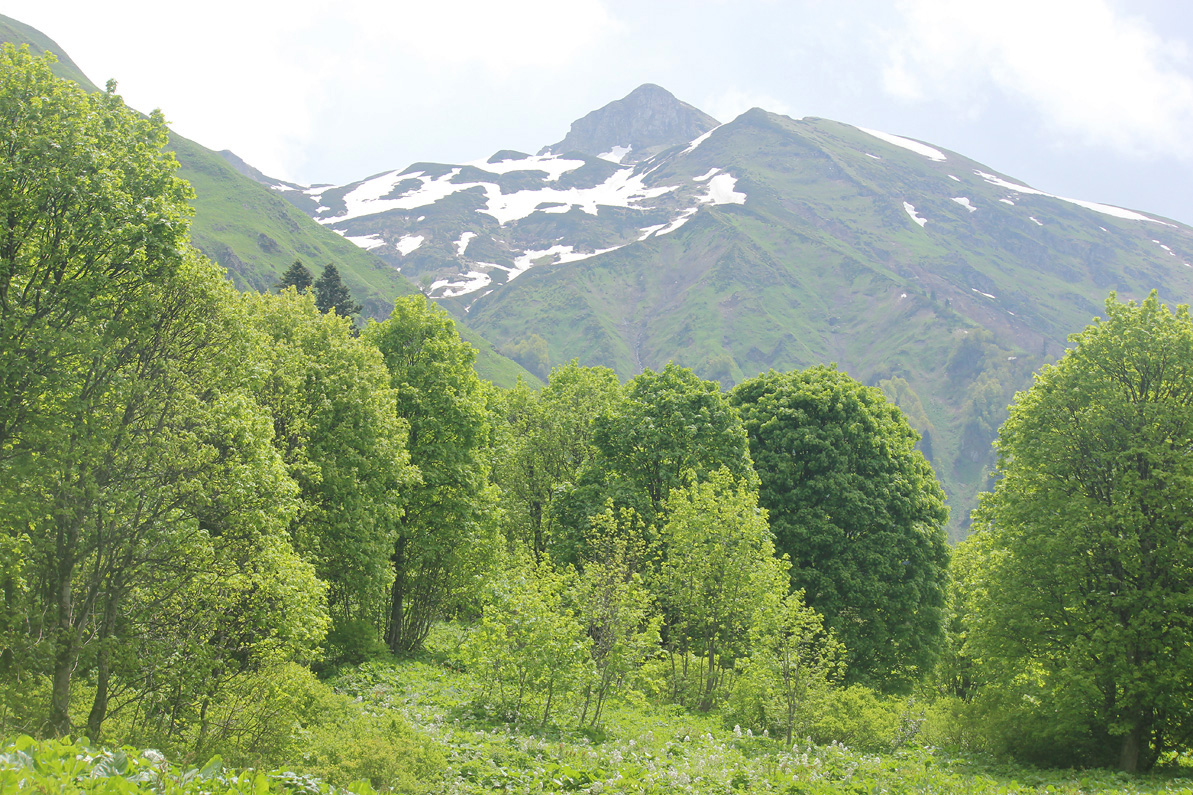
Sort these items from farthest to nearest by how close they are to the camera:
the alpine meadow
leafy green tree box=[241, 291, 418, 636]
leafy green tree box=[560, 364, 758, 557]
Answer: leafy green tree box=[560, 364, 758, 557]
leafy green tree box=[241, 291, 418, 636]
the alpine meadow

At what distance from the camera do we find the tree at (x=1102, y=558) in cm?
2067

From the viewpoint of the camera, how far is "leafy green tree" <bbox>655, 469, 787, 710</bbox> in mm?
27109

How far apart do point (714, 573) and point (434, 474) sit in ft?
42.1

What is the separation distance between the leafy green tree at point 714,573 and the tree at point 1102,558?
7.66m

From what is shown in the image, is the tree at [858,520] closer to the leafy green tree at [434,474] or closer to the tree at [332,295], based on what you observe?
the leafy green tree at [434,474]

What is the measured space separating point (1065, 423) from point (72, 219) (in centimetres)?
2778

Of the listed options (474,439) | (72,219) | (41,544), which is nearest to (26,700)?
(41,544)

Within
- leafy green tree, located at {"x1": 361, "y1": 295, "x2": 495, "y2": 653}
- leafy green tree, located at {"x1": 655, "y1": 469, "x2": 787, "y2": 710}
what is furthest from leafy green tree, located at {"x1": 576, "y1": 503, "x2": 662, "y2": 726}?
leafy green tree, located at {"x1": 361, "y1": 295, "x2": 495, "y2": 653}

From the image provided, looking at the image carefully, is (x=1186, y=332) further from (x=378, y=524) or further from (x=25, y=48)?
(x=25, y=48)

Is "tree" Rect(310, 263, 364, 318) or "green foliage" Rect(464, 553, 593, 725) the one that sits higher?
"tree" Rect(310, 263, 364, 318)

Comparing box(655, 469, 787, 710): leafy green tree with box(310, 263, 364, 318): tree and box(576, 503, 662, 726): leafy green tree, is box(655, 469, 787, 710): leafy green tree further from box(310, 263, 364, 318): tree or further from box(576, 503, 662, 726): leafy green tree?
box(310, 263, 364, 318): tree

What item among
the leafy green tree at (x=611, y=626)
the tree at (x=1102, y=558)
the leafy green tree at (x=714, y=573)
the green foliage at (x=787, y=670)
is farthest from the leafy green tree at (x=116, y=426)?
the tree at (x=1102, y=558)

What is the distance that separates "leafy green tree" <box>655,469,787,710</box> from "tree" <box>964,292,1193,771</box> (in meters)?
7.66

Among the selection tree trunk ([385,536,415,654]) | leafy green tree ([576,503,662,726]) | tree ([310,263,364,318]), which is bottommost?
tree trunk ([385,536,415,654])
